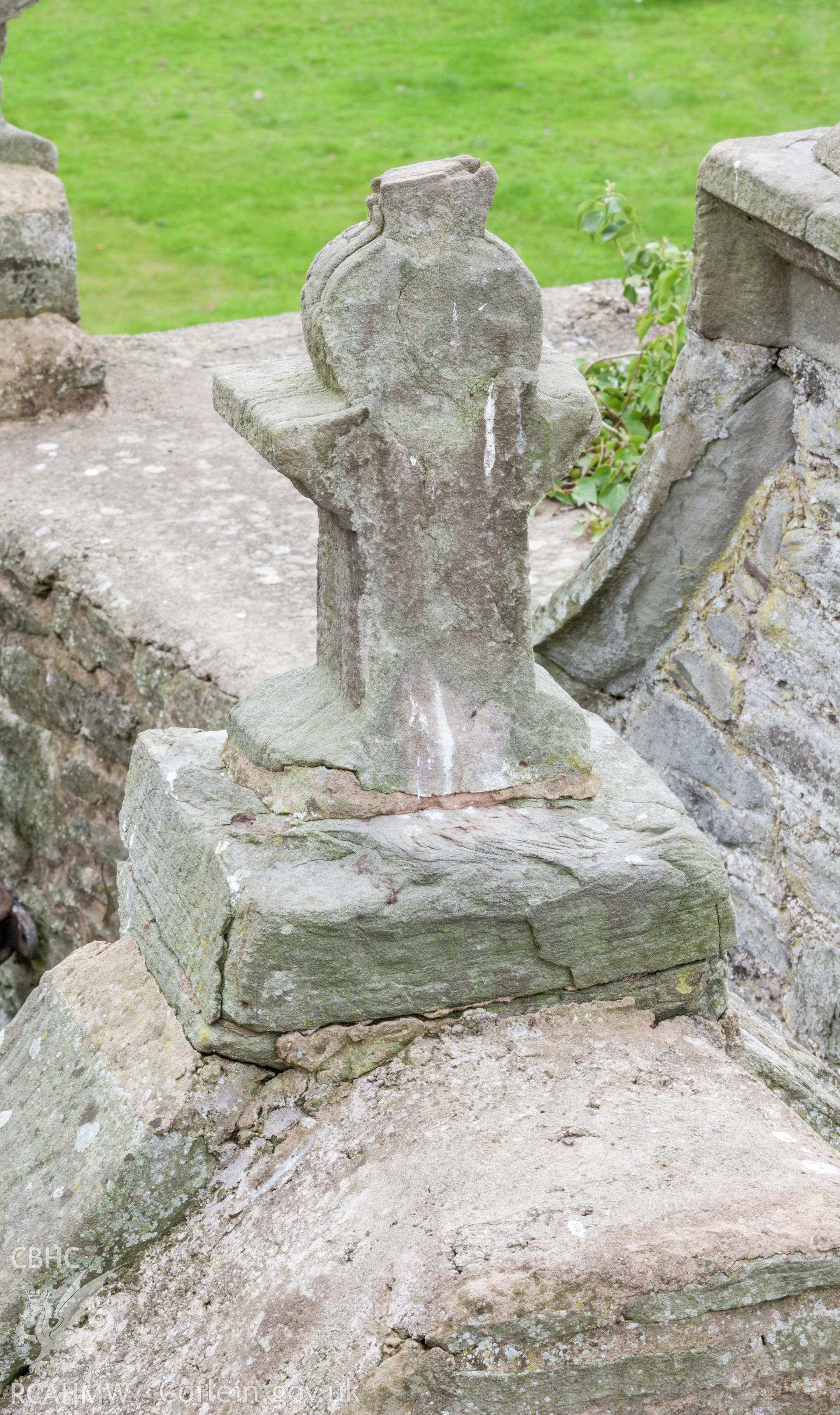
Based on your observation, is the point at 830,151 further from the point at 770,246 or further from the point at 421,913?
the point at 421,913

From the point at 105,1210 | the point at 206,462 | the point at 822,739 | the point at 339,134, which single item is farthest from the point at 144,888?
the point at 339,134

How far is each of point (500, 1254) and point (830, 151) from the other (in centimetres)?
226

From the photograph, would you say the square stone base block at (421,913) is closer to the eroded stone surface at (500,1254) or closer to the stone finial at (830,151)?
the eroded stone surface at (500,1254)

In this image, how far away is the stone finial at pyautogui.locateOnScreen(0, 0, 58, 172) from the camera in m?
6.15

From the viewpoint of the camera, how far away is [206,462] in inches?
229

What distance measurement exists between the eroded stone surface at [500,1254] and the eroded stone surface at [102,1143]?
0.04 m

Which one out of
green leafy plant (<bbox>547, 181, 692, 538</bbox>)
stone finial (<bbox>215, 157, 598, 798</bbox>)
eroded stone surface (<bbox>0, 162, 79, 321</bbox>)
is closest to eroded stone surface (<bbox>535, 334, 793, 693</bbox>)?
stone finial (<bbox>215, 157, 598, 798</bbox>)

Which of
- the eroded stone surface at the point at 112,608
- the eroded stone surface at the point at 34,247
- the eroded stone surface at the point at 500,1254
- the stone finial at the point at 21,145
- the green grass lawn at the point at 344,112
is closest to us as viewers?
the eroded stone surface at the point at 500,1254

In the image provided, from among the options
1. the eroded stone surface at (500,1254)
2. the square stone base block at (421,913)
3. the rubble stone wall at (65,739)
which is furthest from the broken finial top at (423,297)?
the rubble stone wall at (65,739)

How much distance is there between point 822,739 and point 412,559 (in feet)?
4.49

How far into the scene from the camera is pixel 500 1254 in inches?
70.2

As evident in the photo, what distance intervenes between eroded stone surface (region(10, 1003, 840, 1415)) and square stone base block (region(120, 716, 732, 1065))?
0.11 m

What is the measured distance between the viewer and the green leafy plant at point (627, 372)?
546 cm

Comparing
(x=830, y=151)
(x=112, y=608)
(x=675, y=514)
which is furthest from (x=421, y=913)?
(x=112, y=608)
